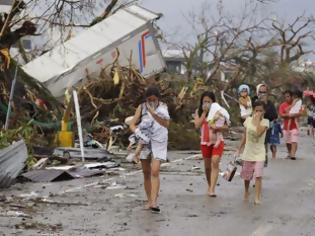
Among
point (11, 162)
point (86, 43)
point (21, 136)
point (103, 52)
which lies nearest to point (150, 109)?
point (11, 162)

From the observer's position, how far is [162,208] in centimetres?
1006

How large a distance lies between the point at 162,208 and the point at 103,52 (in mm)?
13317

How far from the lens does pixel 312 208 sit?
10305 mm

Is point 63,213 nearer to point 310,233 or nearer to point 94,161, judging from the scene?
point 310,233

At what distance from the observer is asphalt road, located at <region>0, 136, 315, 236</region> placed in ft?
27.7

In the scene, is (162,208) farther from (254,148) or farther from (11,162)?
(11,162)

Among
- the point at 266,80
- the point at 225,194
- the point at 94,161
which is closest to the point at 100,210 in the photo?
the point at 225,194

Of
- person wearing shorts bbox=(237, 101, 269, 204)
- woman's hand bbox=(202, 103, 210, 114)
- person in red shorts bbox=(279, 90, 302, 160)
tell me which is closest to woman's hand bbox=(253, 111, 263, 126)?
person wearing shorts bbox=(237, 101, 269, 204)

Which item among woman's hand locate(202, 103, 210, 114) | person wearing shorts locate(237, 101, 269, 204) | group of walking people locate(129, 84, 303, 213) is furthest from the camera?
woman's hand locate(202, 103, 210, 114)

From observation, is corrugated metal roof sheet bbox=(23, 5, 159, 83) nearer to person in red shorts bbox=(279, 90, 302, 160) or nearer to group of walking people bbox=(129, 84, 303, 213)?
person in red shorts bbox=(279, 90, 302, 160)

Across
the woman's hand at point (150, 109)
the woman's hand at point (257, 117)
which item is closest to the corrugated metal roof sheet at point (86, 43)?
the woman's hand at point (257, 117)

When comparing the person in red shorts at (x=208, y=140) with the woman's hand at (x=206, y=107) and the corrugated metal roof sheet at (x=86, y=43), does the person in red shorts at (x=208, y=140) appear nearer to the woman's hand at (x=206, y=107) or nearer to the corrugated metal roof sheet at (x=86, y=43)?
the woman's hand at (x=206, y=107)

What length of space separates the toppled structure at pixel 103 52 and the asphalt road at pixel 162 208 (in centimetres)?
862

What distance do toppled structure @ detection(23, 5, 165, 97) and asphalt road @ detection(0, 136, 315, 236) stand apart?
8616 millimetres
